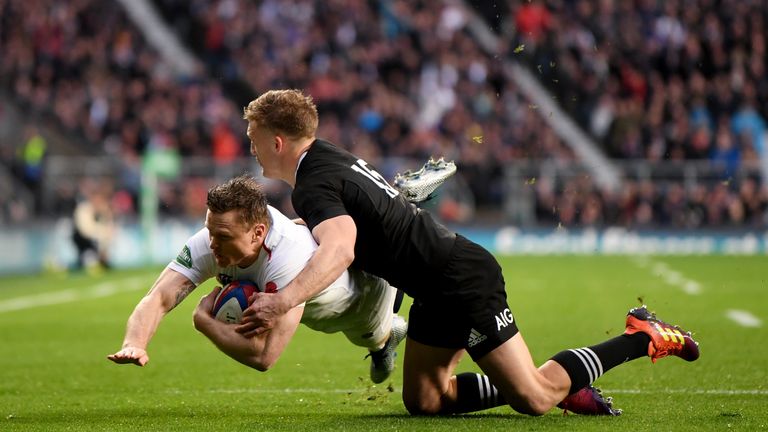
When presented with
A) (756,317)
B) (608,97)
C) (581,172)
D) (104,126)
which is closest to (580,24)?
(608,97)

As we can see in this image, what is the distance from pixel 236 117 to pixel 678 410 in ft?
70.6

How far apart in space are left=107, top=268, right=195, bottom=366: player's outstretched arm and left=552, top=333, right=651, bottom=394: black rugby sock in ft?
6.74

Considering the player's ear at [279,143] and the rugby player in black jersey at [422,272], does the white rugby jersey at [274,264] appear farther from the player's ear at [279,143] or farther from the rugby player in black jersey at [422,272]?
the player's ear at [279,143]

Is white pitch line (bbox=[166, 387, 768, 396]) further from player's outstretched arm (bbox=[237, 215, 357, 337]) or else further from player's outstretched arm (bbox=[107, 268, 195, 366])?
player's outstretched arm (bbox=[237, 215, 357, 337])

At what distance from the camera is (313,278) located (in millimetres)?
6145

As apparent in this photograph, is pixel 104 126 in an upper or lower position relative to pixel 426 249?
upper

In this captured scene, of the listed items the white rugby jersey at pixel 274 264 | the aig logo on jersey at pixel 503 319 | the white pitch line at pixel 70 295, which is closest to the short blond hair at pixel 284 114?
the white rugby jersey at pixel 274 264

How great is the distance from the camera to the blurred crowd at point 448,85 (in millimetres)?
26031

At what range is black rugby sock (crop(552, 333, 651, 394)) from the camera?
7031 millimetres

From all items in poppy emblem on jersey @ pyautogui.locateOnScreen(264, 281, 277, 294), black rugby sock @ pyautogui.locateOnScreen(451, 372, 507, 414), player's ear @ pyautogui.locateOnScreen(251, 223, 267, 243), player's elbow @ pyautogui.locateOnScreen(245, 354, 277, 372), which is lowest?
black rugby sock @ pyautogui.locateOnScreen(451, 372, 507, 414)

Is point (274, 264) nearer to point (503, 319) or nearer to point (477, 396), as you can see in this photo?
point (503, 319)

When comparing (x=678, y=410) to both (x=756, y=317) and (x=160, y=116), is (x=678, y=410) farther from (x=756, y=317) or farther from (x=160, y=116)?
(x=160, y=116)

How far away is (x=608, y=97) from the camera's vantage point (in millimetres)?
27250

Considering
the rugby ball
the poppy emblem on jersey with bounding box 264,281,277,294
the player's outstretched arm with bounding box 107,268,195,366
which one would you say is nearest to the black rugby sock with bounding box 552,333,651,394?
the poppy emblem on jersey with bounding box 264,281,277,294
